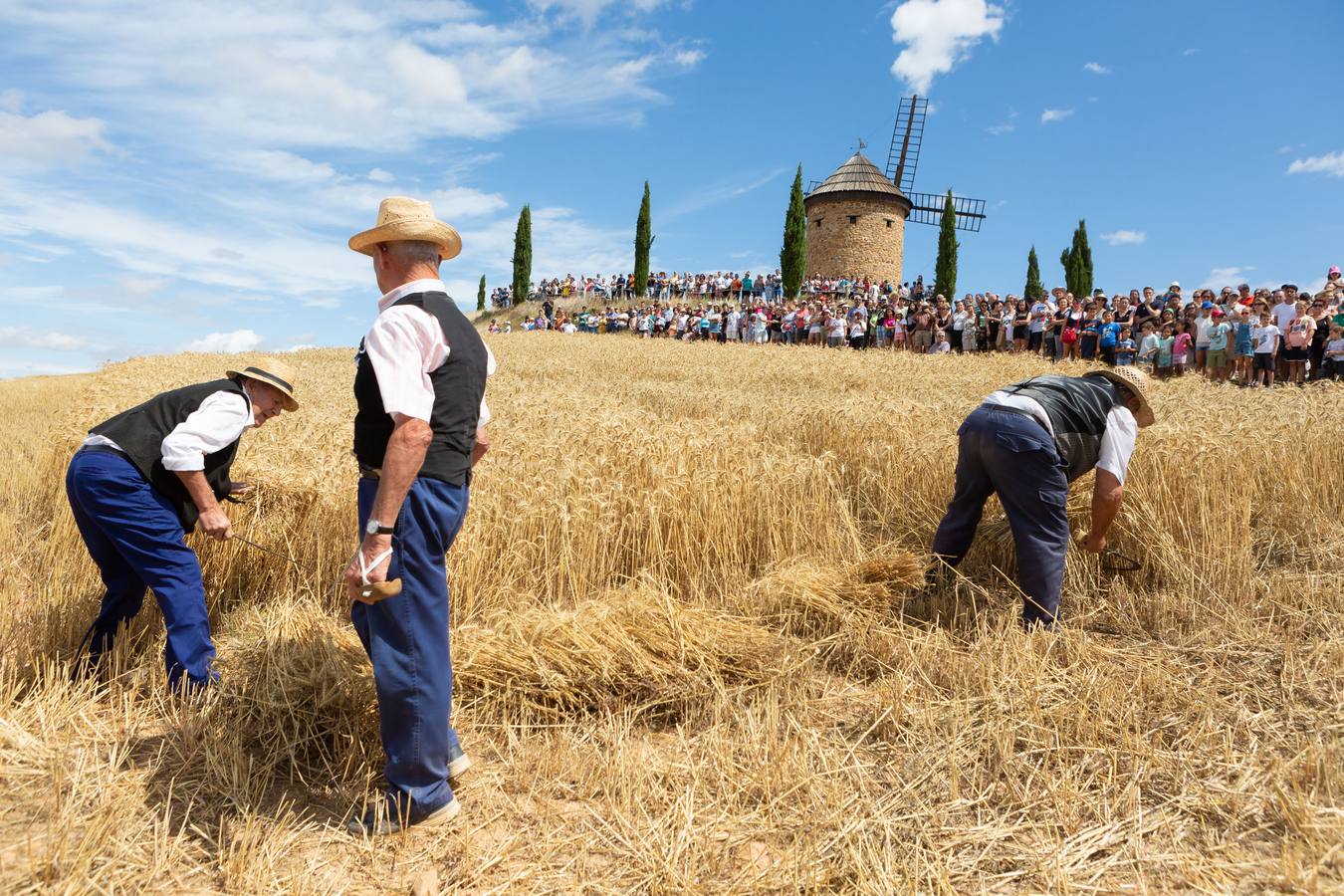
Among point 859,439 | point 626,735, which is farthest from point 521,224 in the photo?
point 626,735

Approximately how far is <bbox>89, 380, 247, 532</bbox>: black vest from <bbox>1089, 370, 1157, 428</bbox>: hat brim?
4.67 m

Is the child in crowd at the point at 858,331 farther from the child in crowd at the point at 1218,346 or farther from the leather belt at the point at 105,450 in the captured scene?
the leather belt at the point at 105,450

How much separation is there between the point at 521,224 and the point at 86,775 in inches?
2130

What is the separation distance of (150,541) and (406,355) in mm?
1987

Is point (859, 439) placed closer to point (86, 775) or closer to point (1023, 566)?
point (1023, 566)

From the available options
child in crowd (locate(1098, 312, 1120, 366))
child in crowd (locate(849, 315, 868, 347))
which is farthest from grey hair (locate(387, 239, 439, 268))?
child in crowd (locate(849, 315, 868, 347))

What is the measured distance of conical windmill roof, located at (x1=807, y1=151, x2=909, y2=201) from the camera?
46719 mm

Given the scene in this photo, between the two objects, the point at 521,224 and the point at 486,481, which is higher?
the point at 521,224

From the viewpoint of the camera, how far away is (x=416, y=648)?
2.61m

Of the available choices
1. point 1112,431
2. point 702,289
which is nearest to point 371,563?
point 1112,431

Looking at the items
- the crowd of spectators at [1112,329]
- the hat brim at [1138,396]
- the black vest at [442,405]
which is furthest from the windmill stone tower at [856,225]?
the black vest at [442,405]

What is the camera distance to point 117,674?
3.56 meters

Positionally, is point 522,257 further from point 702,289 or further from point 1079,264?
point 1079,264

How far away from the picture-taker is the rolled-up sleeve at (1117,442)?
13.9 feet
